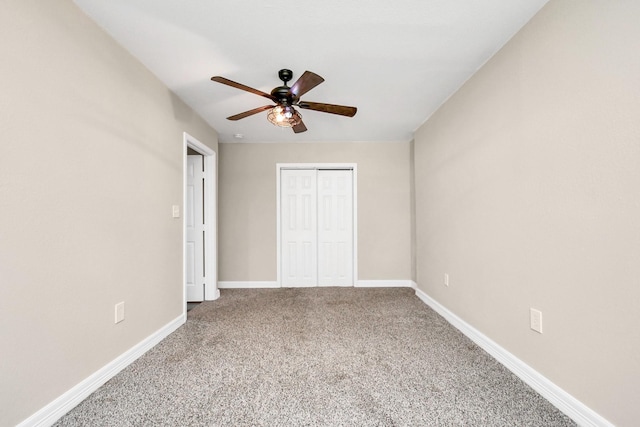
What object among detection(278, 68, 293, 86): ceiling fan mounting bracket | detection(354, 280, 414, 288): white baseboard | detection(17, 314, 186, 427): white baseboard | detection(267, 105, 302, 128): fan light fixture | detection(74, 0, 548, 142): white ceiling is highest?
detection(74, 0, 548, 142): white ceiling

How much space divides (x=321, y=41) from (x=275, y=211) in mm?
2654

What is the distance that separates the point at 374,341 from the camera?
7.48 feet

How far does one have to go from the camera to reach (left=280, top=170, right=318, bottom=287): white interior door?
421 centimetres

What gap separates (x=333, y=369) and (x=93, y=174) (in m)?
1.99

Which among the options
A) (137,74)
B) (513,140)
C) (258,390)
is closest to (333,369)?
(258,390)

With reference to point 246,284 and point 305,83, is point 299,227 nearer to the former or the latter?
point 246,284

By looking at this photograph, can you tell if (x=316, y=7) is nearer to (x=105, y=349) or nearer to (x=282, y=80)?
(x=282, y=80)

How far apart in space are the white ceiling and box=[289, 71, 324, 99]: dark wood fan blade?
0.28 m

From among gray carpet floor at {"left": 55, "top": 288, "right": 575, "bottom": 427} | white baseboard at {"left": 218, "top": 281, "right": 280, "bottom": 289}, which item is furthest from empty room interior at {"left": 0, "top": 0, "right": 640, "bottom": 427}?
white baseboard at {"left": 218, "top": 281, "right": 280, "bottom": 289}

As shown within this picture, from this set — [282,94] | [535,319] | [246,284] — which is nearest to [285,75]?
[282,94]

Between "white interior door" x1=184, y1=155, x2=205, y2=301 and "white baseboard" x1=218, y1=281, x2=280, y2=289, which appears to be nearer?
"white interior door" x1=184, y1=155, x2=205, y2=301

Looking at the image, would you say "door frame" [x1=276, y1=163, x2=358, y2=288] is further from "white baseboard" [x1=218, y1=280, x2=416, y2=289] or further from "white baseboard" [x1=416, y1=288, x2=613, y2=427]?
"white baseboard" [x1=416, y1=288, x2=613, y2=427]

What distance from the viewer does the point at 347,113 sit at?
2238 mm

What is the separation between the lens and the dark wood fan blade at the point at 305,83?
1719mm
